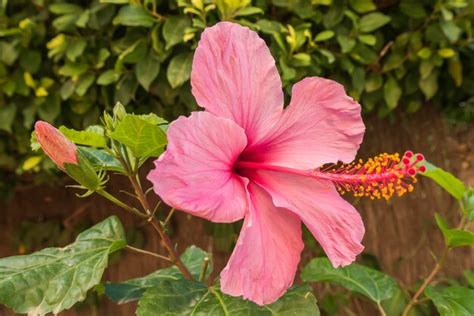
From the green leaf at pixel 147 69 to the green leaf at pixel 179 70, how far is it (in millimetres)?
52

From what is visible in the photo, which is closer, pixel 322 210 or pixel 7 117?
pixel 322 210

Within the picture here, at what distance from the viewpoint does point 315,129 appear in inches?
33.7

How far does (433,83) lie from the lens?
2010 mm

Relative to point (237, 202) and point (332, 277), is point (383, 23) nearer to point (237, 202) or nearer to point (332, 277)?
point (332, 277)

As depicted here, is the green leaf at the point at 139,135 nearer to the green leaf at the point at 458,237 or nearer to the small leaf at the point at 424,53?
the green leaf at the point at 458,237

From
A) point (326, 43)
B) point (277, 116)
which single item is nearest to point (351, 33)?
point (326, 43)

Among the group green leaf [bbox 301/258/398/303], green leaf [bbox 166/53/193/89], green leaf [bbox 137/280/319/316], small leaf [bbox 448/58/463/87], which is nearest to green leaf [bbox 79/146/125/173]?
green leaf [bbox 137/280/319/316]

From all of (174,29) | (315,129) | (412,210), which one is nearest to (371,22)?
(174,29)

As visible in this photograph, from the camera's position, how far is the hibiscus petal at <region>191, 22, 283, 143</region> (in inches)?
30.4

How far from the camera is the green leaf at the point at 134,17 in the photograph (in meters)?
1.79

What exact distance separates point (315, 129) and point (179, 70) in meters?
1.02

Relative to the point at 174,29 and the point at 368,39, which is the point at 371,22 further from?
the point at 174,29

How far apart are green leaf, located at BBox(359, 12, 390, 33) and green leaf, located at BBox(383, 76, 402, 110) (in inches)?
7.8

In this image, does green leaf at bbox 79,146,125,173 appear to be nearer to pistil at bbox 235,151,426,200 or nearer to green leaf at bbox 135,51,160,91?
pistil at bbox 235,151,426,200
